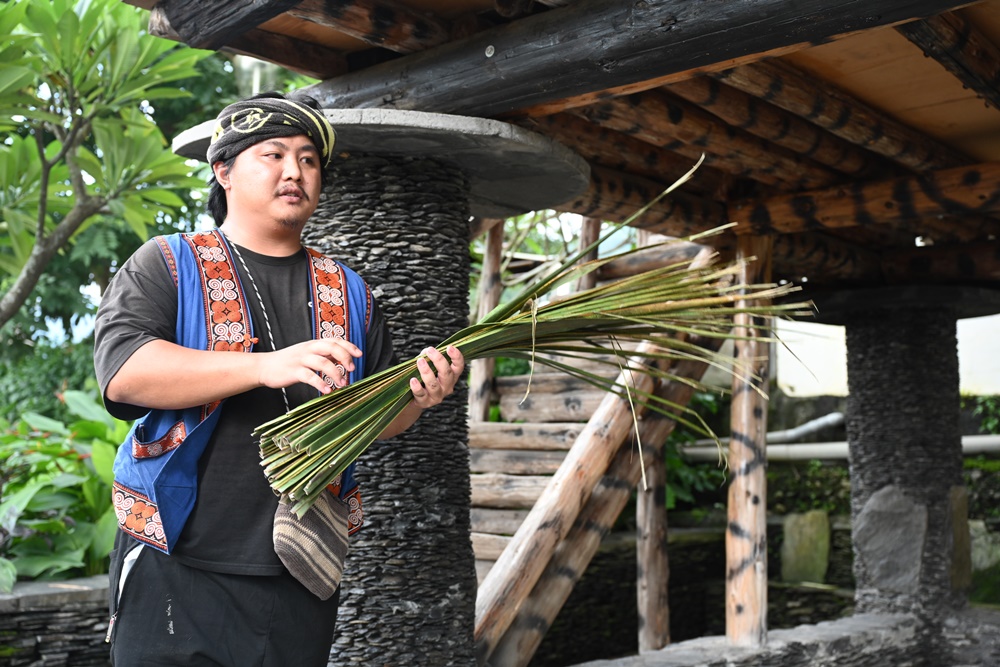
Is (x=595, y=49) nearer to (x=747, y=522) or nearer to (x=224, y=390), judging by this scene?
(x=224, y=390)

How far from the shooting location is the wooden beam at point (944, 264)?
20.1 feet

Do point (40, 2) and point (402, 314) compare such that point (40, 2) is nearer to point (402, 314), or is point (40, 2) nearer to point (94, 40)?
point (94, 40)

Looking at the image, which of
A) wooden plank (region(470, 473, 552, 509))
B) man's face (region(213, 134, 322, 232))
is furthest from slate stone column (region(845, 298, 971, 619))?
man's face (region(213, 134, 322, 232))

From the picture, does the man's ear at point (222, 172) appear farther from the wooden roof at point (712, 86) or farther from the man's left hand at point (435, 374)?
the wooden roof at point (712, 86)

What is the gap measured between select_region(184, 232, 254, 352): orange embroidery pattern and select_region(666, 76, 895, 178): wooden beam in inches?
86.3

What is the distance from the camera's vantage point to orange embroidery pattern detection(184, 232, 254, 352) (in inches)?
73.9

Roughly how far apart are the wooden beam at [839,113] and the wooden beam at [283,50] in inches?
52.9

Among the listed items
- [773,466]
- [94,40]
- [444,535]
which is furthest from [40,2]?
[773,466]

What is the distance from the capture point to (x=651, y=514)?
692 cm

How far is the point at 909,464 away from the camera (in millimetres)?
6441

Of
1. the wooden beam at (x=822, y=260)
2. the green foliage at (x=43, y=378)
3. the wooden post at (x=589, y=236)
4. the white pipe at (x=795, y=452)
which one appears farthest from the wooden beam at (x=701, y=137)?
the green foliage at (x=43, y=378)

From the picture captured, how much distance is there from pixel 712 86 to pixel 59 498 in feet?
13.0

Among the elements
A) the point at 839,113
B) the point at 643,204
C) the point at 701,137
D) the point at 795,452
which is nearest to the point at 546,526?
the point at 643,204

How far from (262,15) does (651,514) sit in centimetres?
491
